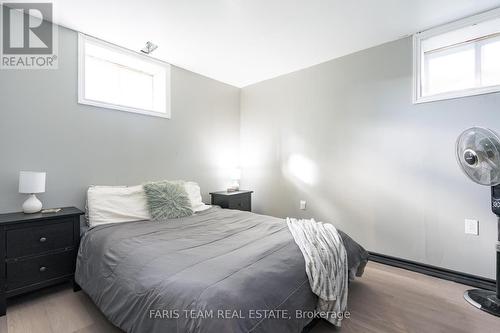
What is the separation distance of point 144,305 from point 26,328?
3.77 ft

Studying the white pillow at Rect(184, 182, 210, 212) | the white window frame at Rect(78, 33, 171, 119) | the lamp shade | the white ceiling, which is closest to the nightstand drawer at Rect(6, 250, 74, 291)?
the lamp shade

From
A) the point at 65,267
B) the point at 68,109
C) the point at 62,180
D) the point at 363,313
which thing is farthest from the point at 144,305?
the point at 68,109

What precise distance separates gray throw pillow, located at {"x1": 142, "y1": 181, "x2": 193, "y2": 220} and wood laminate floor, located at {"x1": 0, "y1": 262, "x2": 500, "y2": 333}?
35.9 inches

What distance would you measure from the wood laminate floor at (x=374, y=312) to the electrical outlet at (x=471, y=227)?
511 mm

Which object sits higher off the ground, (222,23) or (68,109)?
(222,23)

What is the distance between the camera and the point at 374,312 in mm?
1755

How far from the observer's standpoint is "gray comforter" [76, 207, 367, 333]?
1034mm

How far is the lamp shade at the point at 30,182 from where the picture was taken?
1.98 metres

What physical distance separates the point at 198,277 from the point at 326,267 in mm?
872

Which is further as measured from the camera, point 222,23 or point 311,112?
point 311,112

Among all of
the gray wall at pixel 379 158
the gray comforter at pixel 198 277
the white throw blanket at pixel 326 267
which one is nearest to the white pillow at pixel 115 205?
the gray comforter at pixel 198 277

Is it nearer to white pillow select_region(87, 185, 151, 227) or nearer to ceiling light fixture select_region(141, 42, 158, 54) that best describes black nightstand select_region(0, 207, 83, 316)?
white pillow select_region(87, 185, 151, 227)

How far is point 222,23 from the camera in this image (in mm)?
2385

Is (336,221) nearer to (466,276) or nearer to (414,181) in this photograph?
(414,181)
